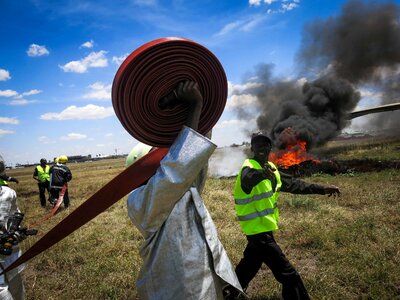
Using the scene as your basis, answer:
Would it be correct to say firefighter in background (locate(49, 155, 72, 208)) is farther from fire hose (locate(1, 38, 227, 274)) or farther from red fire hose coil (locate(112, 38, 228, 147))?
red fire hose coil (locate(112, 38, 228, 147))

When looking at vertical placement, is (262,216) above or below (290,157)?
above

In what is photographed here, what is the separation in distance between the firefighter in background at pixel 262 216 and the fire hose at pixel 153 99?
64.3 inches

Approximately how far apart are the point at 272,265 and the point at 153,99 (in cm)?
239

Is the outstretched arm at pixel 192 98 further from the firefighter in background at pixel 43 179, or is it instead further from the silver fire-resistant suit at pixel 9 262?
the firefighter in background at pixel 43 179

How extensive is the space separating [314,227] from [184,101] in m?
5.32

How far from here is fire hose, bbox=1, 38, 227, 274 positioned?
1.49 metres

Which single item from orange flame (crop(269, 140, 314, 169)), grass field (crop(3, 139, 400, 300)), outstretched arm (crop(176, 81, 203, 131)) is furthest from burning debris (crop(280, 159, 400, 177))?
outstretched arm (crop(176, 81, 203, 131))

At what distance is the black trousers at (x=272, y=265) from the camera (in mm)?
3064

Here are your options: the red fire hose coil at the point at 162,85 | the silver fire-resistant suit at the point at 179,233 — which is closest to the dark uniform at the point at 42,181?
the silver fire-resistant suit at the point at 179,233

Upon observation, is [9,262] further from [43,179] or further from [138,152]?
[43,179]

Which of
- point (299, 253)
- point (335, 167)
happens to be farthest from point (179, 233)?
point (335, 167)

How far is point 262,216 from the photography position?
333cm

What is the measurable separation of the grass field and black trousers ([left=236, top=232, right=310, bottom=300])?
60 cm

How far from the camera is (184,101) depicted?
1.64 meters
